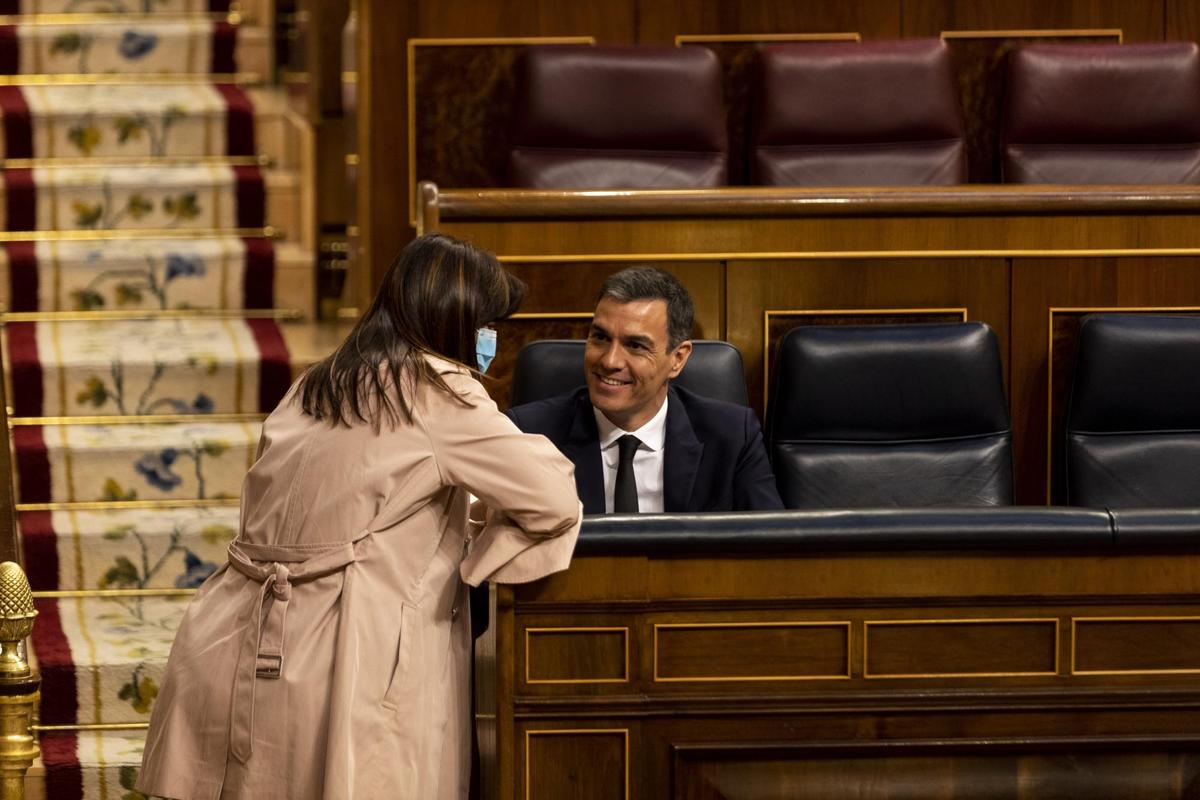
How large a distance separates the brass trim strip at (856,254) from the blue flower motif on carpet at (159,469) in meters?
0.86

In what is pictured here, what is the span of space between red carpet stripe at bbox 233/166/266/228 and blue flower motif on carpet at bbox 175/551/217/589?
3.85ft

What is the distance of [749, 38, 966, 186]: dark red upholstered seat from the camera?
146 inches

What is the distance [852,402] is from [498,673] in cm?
115

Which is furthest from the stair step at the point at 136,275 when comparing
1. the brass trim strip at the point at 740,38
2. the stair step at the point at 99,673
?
the stair step at the point at 99,673

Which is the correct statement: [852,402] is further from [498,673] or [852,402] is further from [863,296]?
[498,673]

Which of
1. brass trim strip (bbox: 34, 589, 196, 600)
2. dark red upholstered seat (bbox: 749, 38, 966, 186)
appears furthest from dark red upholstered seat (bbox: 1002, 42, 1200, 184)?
brass trim strip (bbox: 34, 589, 196, 600)

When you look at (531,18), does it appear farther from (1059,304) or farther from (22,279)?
(1059,304)

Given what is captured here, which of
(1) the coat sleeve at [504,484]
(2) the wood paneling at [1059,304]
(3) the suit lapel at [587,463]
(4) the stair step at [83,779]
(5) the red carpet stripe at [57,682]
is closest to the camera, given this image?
(1) the coat sleeve at [504,484]

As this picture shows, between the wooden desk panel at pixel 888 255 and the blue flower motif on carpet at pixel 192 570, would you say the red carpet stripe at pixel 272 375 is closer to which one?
the blue flower motif on carpet at pixel 192 570

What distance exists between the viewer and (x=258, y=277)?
3949mm

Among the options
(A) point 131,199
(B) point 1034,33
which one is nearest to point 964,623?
(B) point 1034,33

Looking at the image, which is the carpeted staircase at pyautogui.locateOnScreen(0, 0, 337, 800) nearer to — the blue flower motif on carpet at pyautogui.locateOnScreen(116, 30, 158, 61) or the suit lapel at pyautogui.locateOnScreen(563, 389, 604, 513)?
the blue flower motif on carpet at pyautogui.locateOnScreen(116, 30, 158, 61)

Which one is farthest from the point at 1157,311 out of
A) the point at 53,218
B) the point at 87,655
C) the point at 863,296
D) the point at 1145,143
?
the point at 53,218

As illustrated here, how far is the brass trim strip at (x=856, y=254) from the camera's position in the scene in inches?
117
